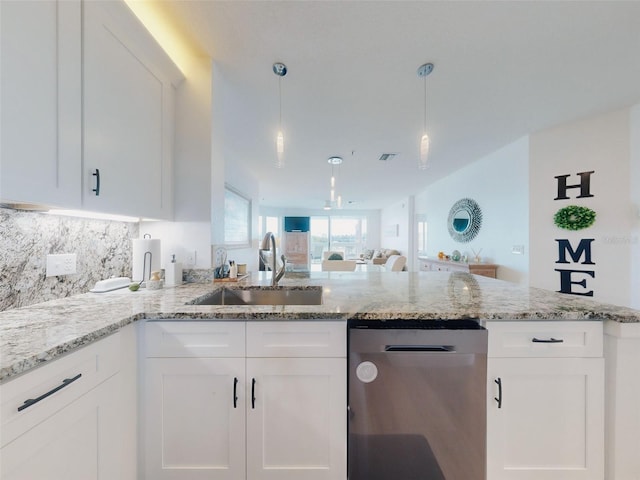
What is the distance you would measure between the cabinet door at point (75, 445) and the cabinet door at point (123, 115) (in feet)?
2.53

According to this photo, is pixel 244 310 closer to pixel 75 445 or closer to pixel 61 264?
pixel 75 445

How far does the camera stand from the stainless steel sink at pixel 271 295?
1612 millimetres

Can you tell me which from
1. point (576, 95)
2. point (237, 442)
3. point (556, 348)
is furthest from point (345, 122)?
point (237, 442)

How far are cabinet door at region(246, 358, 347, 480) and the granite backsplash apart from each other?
1.01 metres

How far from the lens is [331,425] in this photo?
3.36 ft

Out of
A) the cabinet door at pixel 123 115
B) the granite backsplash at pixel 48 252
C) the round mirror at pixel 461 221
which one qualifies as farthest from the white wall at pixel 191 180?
the round mirror at pixel 461 221

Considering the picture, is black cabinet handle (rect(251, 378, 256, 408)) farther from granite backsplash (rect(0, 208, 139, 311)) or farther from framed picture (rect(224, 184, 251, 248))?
framed picture (rect(224, 184, 251, 248))

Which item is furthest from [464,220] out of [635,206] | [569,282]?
[635,206]

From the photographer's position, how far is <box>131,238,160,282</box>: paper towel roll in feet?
4.98

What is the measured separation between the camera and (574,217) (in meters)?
2.78

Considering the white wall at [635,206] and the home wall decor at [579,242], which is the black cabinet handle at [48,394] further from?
the white wall at [635,206]

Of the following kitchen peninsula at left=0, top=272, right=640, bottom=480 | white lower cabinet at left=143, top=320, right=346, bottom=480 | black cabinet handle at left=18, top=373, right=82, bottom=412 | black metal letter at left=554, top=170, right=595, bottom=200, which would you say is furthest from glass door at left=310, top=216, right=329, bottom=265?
black cabinet handle at left=18, top=373, right=82, bottom=412

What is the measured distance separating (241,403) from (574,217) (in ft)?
12.4

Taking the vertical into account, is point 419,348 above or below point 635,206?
below
